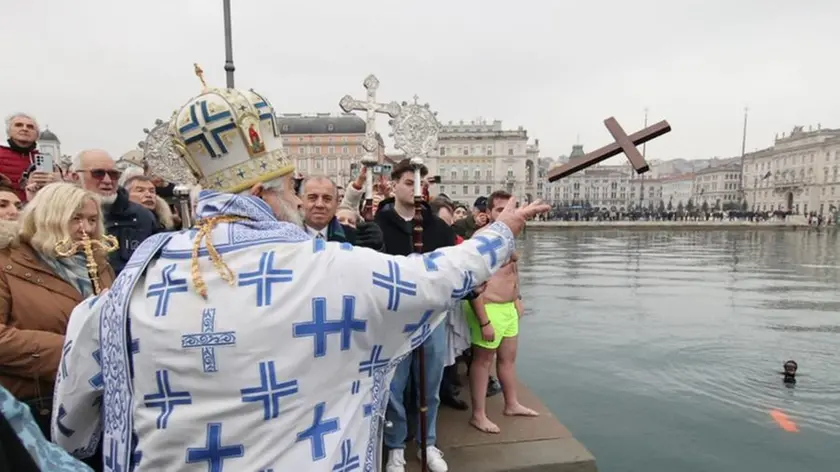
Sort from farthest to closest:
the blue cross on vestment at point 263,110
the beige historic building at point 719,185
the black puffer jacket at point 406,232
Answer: the beige historic building at point 719,185
the black puffer jacket at point 406,232
the blue cross on vestment at point 263,110

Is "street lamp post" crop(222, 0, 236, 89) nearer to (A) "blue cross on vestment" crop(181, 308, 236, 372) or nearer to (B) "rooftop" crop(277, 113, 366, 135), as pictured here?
(A) "blue cross on vestment" crop(181, 308, 236, 372)

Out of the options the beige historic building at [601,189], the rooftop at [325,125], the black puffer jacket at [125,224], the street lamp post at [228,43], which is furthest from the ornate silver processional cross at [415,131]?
the beige historic building at [601,189]

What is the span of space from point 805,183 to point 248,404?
125658 millimetres

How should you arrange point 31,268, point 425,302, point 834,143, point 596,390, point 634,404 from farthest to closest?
point 834,143, point 596,390, point 634,404, point 31,268, point 425,302

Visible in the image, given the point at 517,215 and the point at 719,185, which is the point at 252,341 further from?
the point at 719,185

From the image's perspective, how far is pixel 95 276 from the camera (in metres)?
2.50

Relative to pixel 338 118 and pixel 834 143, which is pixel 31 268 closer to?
pixel 338 118

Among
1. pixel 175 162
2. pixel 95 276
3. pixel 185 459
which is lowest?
pixel 185 459

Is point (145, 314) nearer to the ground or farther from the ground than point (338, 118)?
Result: nearer to the ground

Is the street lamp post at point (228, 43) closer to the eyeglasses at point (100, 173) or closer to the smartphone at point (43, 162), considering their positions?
the smartphone at point (43, 162)

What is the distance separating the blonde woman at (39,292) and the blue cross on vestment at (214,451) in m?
1.33

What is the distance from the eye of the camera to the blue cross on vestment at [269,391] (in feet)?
4.29

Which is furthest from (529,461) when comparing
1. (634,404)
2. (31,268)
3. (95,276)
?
(31,268)

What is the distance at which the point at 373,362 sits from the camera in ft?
4.90
